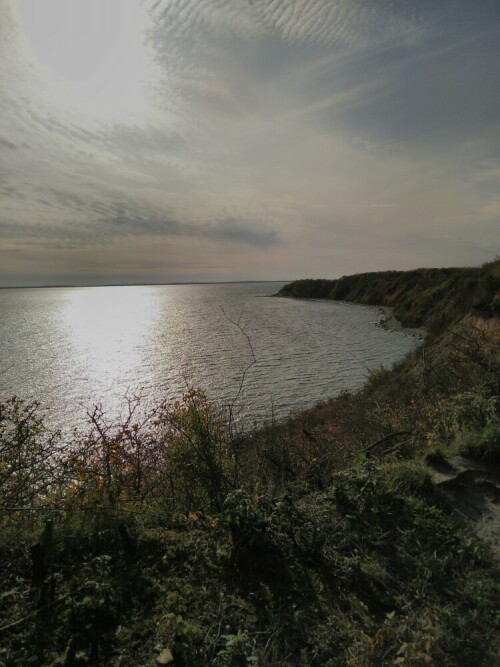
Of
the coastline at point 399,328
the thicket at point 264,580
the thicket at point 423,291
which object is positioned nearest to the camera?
the thicket at point 264,580

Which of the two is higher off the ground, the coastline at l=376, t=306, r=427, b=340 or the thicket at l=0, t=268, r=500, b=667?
the thicket at l=0, t=268, r=500, b=667

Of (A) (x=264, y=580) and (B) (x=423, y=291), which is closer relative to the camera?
(A) (x=264, y=580)

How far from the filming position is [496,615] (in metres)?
3.32

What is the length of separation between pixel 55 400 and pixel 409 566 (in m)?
27.1

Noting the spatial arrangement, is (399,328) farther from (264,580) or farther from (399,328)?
(264,580)

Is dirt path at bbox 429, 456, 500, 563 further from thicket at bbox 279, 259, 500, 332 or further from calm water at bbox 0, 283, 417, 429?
thicket at bbox 279, 259, 500, 332

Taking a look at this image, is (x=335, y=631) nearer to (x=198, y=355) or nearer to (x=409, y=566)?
(x=409, y=566)

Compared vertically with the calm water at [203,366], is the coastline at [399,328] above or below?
above

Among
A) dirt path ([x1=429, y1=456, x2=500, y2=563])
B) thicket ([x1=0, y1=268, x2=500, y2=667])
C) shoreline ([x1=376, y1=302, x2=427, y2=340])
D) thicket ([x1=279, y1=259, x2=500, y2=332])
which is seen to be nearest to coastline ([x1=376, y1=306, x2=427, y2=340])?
shoreline ([x1=376, y1=302, x2=427, y2=340])

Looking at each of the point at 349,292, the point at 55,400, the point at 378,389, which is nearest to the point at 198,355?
the point at 55,400

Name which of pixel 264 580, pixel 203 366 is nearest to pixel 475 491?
pixel 264 580

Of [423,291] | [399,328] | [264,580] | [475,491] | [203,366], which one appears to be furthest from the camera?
[423,291]

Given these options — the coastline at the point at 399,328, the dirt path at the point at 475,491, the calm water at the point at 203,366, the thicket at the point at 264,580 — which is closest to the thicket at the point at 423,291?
the coastline at the point at 399,328

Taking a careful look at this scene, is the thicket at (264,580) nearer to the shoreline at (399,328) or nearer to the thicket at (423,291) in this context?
the thicket at (423,291)
